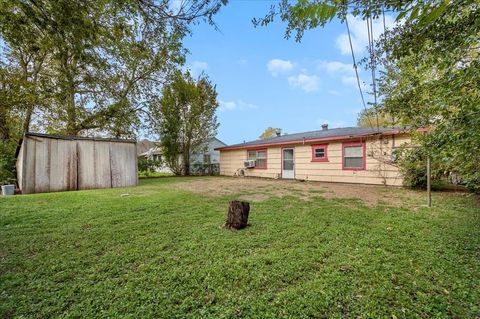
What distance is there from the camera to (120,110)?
12.3 metres

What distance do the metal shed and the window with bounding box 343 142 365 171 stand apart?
9.27 metres

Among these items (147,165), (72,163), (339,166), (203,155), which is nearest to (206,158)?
(203,155)

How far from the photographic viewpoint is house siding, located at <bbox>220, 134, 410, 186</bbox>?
27.6ft

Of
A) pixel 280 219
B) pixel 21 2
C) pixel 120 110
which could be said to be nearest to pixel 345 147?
pixel 280 219

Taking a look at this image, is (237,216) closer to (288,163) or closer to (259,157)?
(288,163)

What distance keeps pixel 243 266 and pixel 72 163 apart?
8.96m

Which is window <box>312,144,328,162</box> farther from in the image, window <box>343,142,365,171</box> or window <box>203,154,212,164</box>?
window <box>203,154,212,164</box>

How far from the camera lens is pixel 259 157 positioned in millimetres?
13414

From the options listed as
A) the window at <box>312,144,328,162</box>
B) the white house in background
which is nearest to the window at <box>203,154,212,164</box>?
the white house in background

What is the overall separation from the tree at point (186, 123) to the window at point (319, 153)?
8.33 meters

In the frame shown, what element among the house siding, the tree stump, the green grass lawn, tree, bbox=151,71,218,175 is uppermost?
tree, bbox=151,71,218,175

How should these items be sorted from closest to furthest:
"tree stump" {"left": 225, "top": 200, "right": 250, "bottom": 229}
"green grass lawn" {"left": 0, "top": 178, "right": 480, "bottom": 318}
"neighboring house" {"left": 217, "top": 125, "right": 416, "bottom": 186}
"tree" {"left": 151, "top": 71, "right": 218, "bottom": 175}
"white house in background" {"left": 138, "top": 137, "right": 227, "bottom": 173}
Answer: "green grass lawn" {"left": 0, "top": 178, "right": 480, "bottom": 318}
"tree stump" {"left": 225, "top": 200, "right": 250, "bottom": 229}
"neighboring house" {"left": 217, "top": 125, "right": 416, "bottom": 186}
"tree" {"left": 151, "top": 71, "right": 218, "bottom": 175}
"white house in background" {"left": 138, "top": 137, "right": 227, "bottom": 173}

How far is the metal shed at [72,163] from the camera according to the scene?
7785mm

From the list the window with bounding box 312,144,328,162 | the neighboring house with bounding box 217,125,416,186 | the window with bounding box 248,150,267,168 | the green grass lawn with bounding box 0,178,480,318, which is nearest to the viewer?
the green grass lawn with bounding box 0,178,480,318
